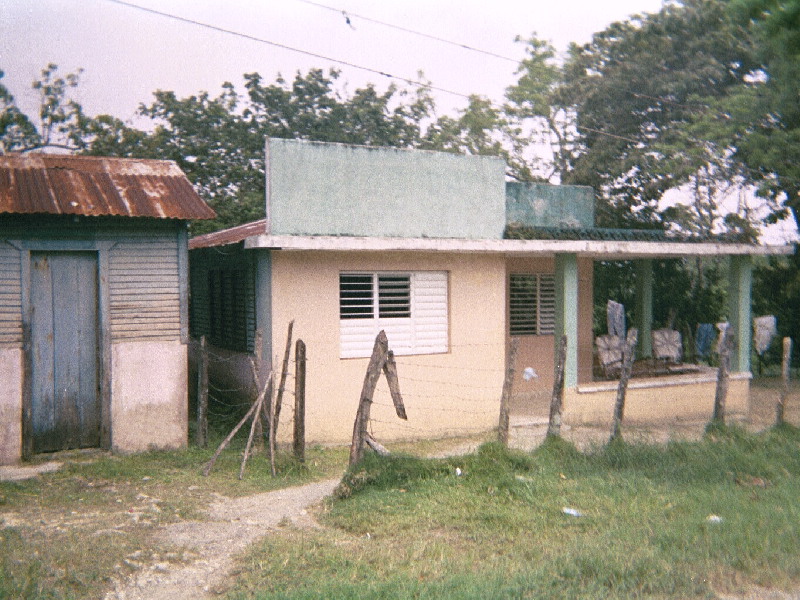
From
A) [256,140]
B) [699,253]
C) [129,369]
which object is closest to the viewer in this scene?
[129,369]

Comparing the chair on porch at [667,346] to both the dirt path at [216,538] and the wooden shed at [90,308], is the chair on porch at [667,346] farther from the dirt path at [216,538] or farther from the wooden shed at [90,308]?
the wooden shed at [90,308]

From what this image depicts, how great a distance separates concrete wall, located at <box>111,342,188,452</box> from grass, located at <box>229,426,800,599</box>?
344 centimetres

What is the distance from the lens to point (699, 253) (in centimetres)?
1298

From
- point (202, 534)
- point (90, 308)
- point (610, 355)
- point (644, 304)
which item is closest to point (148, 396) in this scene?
point (90, 308)

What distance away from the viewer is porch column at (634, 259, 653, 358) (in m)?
16.4

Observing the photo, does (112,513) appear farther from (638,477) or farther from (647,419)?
(647,419)

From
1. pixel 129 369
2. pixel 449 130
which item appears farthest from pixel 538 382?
pixel 449 130

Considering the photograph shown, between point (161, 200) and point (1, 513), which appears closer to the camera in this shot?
point (1, 513)

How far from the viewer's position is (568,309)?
1223 cm

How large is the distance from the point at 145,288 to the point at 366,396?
3722mm

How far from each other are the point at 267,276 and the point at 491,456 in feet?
13.6

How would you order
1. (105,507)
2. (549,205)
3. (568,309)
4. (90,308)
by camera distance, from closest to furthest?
(105,507), (90,308), (568,309), (549,205)

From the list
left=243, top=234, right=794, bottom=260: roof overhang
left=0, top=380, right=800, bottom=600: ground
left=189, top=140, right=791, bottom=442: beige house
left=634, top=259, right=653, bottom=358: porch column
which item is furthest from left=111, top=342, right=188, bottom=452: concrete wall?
left=634, top=259, right=653, bottom=358: porch column

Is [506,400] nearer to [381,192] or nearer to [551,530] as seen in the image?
[551,530]
